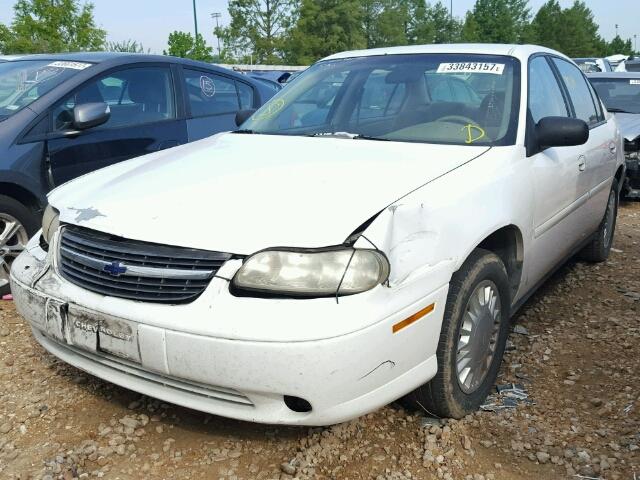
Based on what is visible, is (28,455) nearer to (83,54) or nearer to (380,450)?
(380,450)

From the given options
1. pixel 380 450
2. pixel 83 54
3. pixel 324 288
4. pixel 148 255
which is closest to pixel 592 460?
pixel 380 450

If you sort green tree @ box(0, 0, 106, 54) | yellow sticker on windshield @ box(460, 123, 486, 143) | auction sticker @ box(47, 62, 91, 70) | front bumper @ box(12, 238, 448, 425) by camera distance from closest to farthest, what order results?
front bumper @ box(12, 238, 448, 425) < yellow sticker on windshield @ box(460, 123, 486, 143) < auction sticker @ box(47, 62, 91, 70) < green tree @ box(0, 0, 106, 54)

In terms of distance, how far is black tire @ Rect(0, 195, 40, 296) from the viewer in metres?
3.94

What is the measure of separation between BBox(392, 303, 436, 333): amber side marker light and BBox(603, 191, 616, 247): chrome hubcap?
123 inches

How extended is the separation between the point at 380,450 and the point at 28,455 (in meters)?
1.37

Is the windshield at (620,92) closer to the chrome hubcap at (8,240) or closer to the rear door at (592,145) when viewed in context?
the rear door at (592,145)

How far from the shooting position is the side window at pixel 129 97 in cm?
430

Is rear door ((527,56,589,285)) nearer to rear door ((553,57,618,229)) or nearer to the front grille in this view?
rear door ((553,57,618,229))

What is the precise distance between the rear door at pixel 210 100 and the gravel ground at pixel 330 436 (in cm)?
247

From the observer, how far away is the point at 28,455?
2.48 metres

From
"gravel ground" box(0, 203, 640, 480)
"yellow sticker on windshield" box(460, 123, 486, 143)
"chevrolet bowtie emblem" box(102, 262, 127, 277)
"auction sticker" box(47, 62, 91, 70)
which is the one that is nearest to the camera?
"chevrolet bowtie emblem" box(102, 262, 127, 277)

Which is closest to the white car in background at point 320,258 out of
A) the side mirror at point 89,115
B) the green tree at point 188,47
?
the side mirror at point 89,115

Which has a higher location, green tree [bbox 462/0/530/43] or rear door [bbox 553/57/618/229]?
green tree [bbox 462/0/530/43]

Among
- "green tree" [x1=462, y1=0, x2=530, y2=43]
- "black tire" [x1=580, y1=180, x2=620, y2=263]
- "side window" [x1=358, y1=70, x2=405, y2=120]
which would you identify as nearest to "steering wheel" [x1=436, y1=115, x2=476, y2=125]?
"side window" [x1=358, y1=70, x2=405, y2=120]
